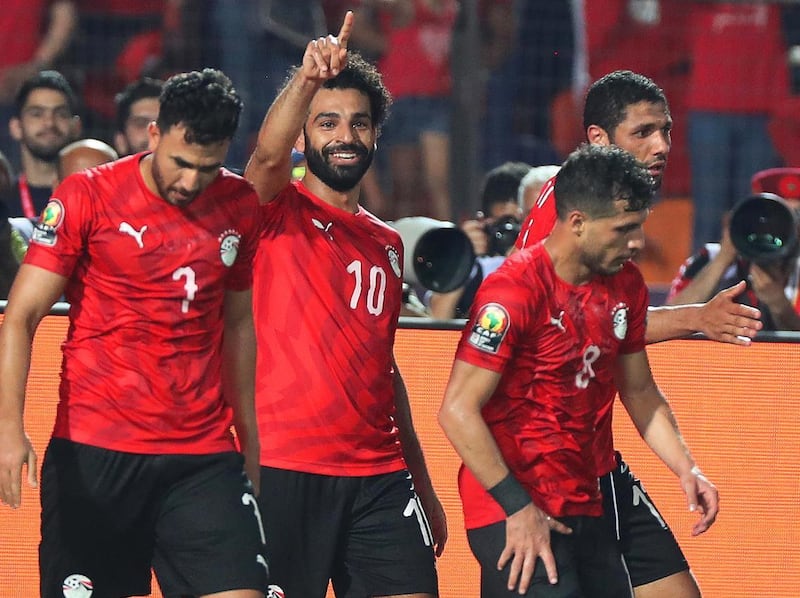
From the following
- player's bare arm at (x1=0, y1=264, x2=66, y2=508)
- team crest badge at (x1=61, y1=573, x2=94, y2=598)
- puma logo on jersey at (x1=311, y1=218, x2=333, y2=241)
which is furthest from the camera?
puma logo on jersey at (x1=311, y1=218, x2=333, y2=241)

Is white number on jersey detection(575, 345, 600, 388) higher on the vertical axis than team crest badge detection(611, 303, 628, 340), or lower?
lower

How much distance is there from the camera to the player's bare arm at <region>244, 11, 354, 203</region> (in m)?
4.76

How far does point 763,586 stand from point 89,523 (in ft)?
9.15

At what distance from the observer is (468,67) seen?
914cm

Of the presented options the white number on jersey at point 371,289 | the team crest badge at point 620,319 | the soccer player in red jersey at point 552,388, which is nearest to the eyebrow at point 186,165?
the white number on jersey at point 371,289

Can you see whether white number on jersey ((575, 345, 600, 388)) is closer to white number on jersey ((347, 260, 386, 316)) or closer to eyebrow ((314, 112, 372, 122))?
white number on jersey ((347, 260, 386, 316))

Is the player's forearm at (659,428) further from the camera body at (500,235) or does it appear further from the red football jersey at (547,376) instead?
the camera body at (500,235)

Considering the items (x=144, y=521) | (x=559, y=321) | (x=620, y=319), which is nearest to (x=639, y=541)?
(x=620, y=319)

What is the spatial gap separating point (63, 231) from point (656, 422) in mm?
1914

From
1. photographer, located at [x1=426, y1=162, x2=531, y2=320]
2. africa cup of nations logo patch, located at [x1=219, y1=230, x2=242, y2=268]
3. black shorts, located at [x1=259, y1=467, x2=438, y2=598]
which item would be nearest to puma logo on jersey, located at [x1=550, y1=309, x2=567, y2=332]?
black shorts, located at [x1=259, y1=467, x2=438, y2=598]

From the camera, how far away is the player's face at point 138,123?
7637 millimetres

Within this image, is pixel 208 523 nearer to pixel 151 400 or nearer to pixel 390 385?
pixel 151 400

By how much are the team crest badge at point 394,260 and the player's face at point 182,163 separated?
790 millimetres

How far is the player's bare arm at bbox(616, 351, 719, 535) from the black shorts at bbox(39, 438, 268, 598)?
1.24 metres
